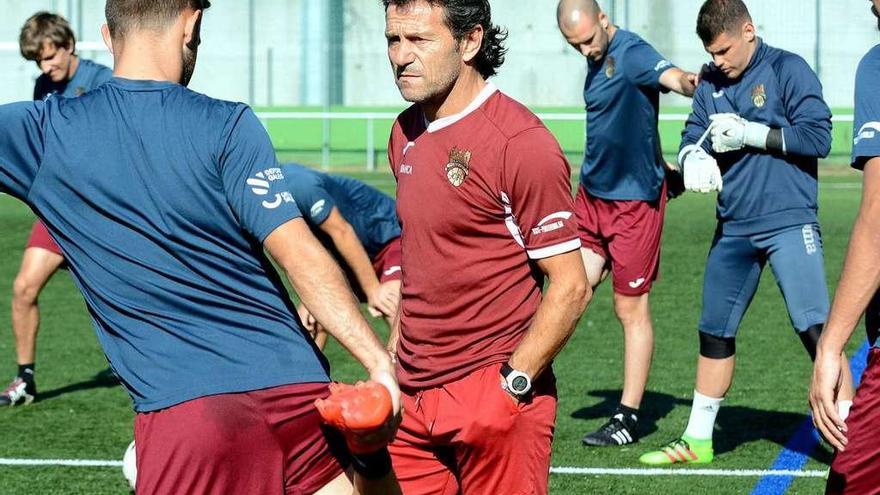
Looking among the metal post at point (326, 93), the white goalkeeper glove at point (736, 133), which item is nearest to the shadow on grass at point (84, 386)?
the white goalkeeper glove at point (736, 133)

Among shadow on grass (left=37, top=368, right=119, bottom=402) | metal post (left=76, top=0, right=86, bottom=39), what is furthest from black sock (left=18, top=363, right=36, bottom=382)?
metal post (left=76, top=0, right=86, bottom=39)

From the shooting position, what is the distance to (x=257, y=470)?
382 centimetres

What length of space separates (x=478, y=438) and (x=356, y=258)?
2848 mm

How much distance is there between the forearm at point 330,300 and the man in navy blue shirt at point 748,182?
360 centimetres

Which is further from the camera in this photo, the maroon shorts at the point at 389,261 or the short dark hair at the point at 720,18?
the maroon shorts at the point at 389,261

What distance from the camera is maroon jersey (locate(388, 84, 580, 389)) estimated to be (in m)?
4.34

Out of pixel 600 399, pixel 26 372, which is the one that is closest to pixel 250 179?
pixel 600 399

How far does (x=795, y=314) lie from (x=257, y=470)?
390cm

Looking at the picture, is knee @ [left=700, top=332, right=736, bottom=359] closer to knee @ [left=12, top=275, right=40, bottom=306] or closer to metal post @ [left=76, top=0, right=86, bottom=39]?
knee @ [left=12, top=275, right=40, bottom=306]

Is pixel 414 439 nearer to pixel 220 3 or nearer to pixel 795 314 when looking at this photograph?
pixel 795 314

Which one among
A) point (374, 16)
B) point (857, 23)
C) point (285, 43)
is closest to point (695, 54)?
point (857, 23)

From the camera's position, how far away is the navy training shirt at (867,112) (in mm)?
4066

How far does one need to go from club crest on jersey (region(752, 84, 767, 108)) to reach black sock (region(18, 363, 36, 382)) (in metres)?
4.96

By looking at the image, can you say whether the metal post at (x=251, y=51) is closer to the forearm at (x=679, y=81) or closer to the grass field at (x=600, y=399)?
the grass field at (x=600, y=399)
